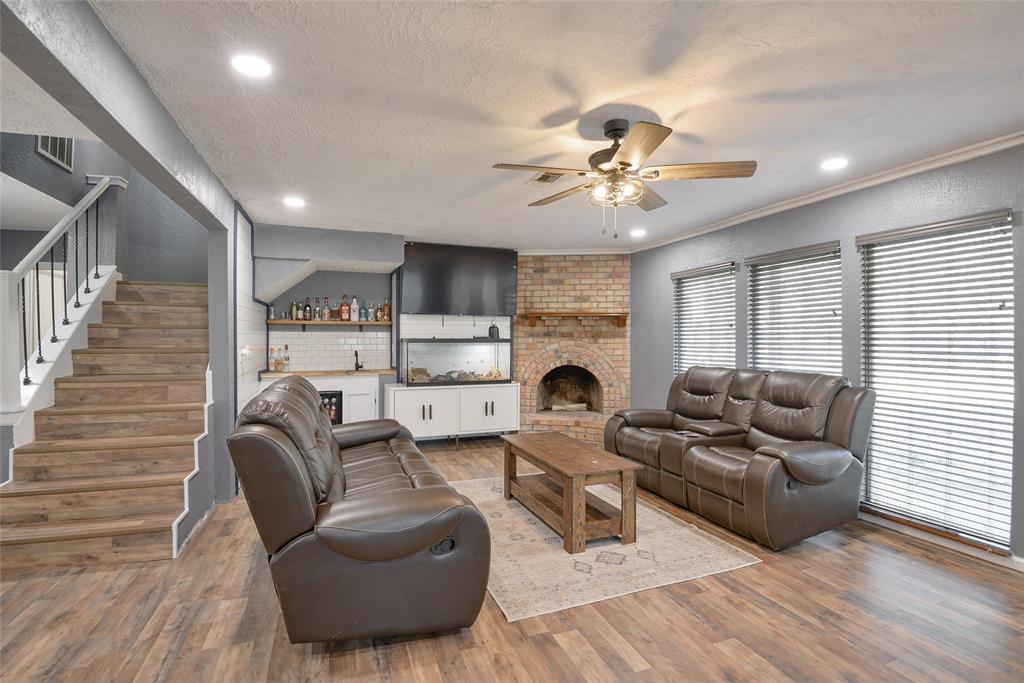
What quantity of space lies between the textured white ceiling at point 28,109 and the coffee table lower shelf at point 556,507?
3.21 meters

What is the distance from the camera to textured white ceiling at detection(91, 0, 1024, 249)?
1.81 meters

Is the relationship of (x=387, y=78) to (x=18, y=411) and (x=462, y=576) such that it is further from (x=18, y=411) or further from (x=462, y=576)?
(x=18, y=411)

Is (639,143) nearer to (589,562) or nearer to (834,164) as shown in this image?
(834,164)

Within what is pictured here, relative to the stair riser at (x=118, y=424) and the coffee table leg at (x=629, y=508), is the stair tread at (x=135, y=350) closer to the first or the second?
the stair riser at (x=118, y=424)

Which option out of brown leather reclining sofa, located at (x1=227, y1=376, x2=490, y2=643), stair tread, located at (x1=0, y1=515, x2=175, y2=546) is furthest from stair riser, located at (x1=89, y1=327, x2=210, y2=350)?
brown leather reclining sofa, located at (x1=227, y1=376, x2=490, y2=643)

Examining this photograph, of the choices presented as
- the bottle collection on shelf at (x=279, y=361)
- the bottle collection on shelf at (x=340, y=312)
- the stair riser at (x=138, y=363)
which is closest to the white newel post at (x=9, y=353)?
the stair riser at (x=138, y=363)

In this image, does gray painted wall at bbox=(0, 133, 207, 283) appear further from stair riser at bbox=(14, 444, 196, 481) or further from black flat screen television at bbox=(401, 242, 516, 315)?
stair riser at bbox=(14, 444, 196, 481)

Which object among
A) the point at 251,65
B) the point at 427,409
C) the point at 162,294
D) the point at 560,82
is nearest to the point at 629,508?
the point at 560,82

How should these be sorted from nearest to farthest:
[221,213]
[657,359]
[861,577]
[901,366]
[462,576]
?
[462,576] < [861,577] < [901,366] < [221,213] < [657,359]

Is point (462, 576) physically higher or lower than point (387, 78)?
lower

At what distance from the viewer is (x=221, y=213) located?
12.3ft

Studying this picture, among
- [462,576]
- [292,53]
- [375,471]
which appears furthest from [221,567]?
[292,53]

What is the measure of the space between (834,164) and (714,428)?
2.04 meters

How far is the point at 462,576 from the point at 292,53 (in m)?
2.25
